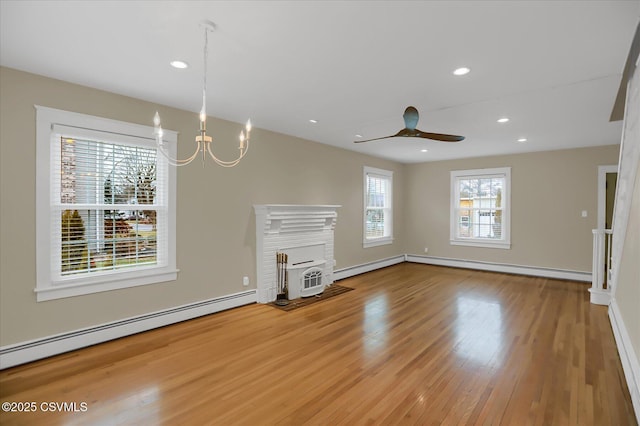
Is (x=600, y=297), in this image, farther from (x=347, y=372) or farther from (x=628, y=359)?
(x=347, y=372)

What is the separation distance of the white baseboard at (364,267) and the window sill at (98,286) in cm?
323

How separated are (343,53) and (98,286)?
3.27 meters

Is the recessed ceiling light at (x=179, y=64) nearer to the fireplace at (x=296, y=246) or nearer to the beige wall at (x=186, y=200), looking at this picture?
the beige wall at (x=186, y=200)

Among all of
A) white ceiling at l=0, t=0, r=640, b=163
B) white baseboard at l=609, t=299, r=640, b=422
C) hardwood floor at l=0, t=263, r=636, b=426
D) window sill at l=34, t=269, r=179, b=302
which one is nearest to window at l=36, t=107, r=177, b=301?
window sill at l=34, t=269, r=179, b=302

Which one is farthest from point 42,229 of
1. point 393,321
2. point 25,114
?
point 393,321

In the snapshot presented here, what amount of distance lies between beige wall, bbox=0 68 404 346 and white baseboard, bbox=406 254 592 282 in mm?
2211

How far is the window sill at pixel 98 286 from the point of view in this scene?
9.83 feet

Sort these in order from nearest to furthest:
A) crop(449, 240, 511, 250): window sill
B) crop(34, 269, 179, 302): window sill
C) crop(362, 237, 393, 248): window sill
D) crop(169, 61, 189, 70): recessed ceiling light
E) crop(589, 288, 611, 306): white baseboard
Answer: crop(169, 61, 189, 70): recessed ceiling light, crop(34, 269, 179, 302): window sill, crop(589, 288, 611, 306): white baseboard, crop(449, 240, 511, 250): window sill, crop(362, 237, 393, 248): window sill

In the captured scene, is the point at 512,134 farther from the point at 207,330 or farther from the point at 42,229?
the point at 42,229

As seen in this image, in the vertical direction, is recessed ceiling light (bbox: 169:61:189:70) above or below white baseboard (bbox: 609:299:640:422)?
above

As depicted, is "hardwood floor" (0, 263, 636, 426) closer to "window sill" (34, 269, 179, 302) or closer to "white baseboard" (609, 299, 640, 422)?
"white baseboard" (609, 299, 640, 422)

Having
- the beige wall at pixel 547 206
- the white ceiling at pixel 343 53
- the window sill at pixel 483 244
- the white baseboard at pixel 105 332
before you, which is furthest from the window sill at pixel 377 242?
the white ceiling at pixel 343 53

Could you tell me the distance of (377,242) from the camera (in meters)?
7.32

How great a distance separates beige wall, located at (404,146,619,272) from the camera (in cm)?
600
